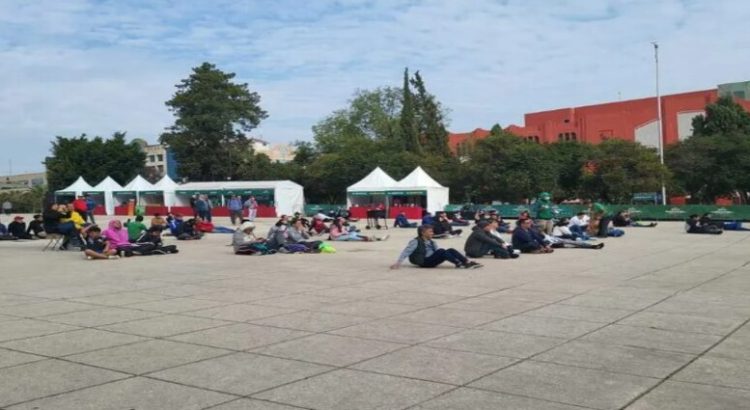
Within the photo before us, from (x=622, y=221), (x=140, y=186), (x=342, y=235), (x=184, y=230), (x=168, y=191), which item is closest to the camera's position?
(x=342, y=235)

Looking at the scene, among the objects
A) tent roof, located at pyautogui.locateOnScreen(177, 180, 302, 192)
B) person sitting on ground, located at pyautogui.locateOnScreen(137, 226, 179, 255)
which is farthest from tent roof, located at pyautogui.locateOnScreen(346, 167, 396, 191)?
person sitting on ground, located at pyautogui.locateOnScreen(137, 226, 179, 255)

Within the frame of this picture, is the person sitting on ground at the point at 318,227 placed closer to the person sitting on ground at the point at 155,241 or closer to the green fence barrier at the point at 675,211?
the person sitting on ground at the point at 155,241

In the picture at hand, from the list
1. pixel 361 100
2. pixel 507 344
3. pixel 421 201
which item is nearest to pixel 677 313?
pixel 507 344

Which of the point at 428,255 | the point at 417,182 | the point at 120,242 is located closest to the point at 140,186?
the point at 417,182

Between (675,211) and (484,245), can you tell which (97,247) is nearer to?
(484,245)

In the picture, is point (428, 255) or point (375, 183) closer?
point (428, 255)

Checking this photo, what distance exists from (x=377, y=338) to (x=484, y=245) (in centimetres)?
900

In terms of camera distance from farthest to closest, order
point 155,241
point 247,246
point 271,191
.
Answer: point 271,191
point 155,241
point 247,246

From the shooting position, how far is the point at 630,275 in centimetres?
1293

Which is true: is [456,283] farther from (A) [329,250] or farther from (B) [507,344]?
(A) [329,250]

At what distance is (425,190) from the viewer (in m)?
42.8

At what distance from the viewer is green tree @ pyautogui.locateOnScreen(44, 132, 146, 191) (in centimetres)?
8388

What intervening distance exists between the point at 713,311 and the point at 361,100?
90.5m

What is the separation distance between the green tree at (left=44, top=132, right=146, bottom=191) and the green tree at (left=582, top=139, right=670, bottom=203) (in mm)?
56665
